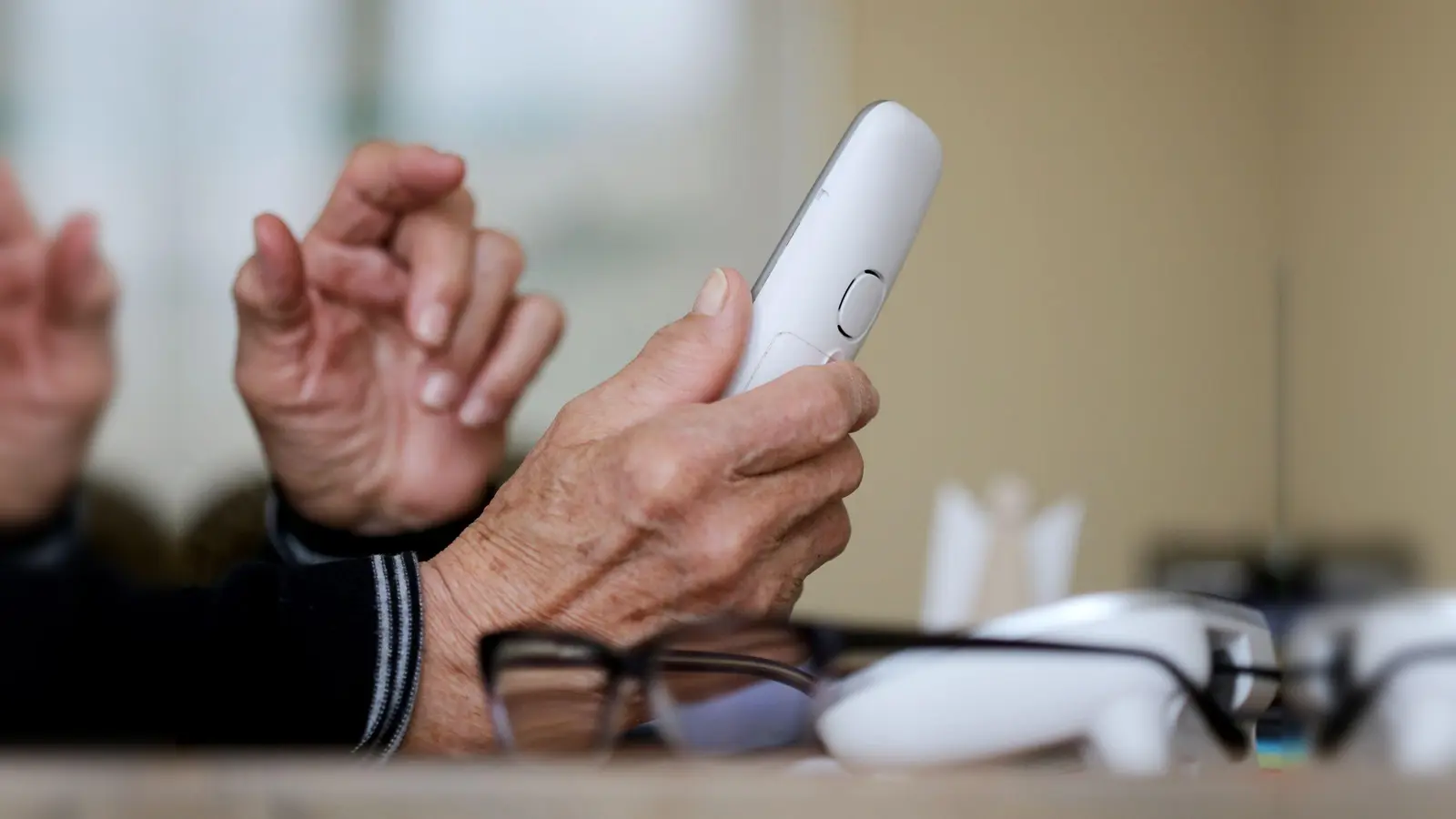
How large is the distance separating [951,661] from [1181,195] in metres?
1.48

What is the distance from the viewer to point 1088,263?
1.48 m

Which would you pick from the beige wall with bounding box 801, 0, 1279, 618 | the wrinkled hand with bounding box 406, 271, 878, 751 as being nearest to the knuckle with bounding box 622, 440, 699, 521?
the wrinkled hand with bounding box 406, 271, 878, 751

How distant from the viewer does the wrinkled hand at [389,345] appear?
41 centimetres

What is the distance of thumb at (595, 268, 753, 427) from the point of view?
0.28 meters

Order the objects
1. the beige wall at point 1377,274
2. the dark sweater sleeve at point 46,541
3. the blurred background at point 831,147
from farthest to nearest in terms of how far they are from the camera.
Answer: the blurred background at point 831,147
the beige wall at point 1377,274
the dark sweater sleeve at point 46,541

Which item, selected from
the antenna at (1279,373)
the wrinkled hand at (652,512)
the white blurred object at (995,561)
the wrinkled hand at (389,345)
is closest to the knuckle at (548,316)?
the wrinkled hand at (389,345)

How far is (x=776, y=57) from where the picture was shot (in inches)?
58.7

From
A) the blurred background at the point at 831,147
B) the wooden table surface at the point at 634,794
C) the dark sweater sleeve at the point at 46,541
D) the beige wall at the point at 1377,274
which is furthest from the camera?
the blurred background at the point at 831,147

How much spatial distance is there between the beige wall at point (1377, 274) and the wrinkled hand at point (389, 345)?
616 mm

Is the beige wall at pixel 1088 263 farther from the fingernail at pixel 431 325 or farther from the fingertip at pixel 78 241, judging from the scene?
the fingertip at pixel 78 241

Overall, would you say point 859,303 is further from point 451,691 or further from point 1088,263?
point 1088,263

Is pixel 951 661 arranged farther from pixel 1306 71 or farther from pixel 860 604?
pixel 1306 71

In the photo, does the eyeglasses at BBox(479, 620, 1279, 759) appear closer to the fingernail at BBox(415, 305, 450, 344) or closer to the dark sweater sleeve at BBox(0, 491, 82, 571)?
the dark sweater sleeve at BBox(0, 491, 82, 571)

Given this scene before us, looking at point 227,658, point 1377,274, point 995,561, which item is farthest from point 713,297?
point 1377,274
